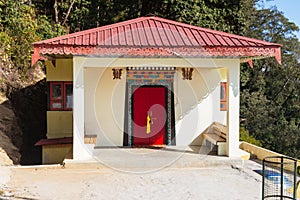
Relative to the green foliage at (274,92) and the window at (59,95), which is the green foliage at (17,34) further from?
the green foliage at (274,92)

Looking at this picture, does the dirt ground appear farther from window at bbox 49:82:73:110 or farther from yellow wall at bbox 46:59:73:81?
yellow wall at bbox 46:59:73:81

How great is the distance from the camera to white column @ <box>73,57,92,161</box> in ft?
31.8

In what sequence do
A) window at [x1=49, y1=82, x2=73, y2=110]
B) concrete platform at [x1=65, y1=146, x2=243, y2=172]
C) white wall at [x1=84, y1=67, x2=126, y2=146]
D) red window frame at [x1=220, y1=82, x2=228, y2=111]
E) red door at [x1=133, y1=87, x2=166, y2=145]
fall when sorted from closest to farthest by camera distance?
concrete platform at [x1=65, y1=146, x2=243, y2=172] → white wall at [x1=84, y1=67, x2=126, y2=146] → red door at [x1=133, y1=87, x2=166, y2=145] → red window frame at [x1=220, y1=82, x2=228, y2=111] → window at [x1=49, y1=82, x2=73, y2=110]

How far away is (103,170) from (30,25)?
467 inches

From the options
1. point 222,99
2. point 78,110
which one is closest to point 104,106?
point 78,110

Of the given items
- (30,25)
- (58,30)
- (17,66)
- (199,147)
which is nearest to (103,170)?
(199,147)

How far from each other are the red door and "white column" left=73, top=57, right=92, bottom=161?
2.69 meters


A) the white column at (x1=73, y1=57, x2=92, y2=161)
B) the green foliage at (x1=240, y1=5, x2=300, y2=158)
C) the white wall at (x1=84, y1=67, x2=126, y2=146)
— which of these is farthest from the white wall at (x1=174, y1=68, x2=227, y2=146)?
the green foliage at (x1=240, y1=5, x2=300, y2=158)

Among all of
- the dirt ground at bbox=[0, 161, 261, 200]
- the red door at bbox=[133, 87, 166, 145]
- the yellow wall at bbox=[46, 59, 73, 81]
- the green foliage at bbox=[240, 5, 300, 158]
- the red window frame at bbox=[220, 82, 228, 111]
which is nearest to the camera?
the dirt ground at bbox=[0, 161, 261, 200]

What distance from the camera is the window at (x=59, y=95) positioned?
13617 millimetres

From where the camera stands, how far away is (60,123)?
13555mm

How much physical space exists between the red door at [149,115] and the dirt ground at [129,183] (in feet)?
9.28

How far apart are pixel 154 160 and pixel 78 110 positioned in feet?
8.49

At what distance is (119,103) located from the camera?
12.0m
